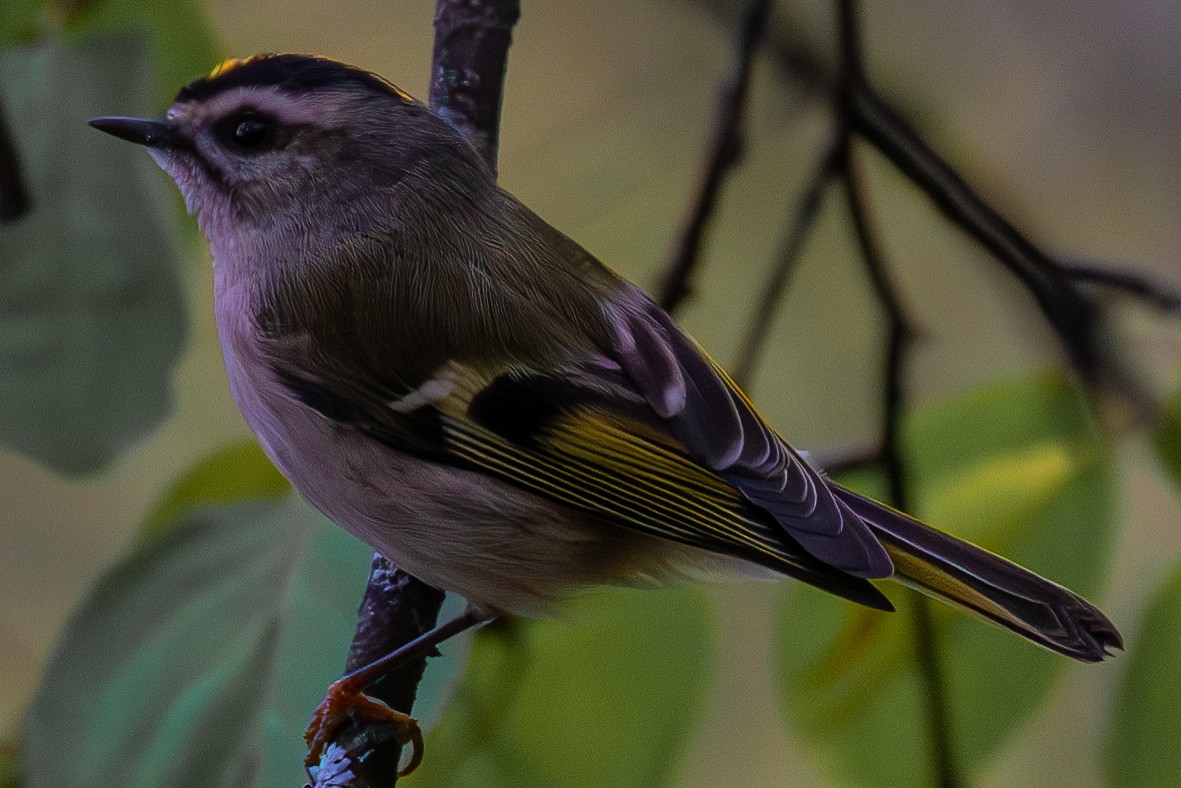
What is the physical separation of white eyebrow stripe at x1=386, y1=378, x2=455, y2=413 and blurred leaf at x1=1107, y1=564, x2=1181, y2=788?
549 mm

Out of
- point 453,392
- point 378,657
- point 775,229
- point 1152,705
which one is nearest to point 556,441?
point 453,392

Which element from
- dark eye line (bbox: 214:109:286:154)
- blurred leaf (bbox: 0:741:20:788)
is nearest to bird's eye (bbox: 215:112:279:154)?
dark eye line (bbox: 214:109:286:154)

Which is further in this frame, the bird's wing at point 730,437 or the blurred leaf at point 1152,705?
the blurred leaf at point 1152,705

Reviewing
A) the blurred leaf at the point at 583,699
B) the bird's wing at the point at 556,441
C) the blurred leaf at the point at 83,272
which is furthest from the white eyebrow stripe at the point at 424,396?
the blurred leaf at the point at 83,272

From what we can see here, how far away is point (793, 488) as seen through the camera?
21.1 inches

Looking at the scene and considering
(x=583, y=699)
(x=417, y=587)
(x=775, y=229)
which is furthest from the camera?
(x=775, y=229)

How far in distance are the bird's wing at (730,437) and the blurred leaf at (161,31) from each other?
396 millimetres

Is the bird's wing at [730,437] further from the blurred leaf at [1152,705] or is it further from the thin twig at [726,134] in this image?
the blurred leaf at [1152,705]

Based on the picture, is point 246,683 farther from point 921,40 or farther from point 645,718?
point 921,40

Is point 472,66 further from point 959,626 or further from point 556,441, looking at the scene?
point 959,626

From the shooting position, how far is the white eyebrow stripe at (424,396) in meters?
0.54

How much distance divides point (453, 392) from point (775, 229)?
0.41 metres

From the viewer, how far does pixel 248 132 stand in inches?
21.3

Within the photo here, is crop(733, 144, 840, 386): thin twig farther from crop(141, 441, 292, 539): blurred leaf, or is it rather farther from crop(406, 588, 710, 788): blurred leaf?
crop(141, 441, 292, 539): blurred leaf
